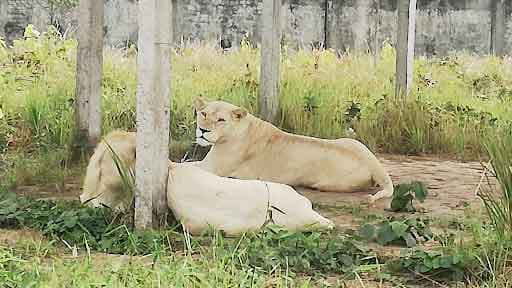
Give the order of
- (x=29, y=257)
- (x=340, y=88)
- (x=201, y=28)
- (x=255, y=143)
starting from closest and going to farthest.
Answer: (x=29, y=257) < (x=255, y=143) < (x=340, y=88) < (x=201, y=28)

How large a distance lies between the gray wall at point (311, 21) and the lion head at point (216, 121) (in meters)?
8.01

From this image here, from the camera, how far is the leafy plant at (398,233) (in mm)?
4742

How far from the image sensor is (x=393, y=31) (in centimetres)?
1584

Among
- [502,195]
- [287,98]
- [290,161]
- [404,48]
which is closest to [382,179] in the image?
[290,161]

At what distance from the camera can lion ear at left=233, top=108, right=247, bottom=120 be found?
249 inches

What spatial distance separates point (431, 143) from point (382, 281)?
206 inches

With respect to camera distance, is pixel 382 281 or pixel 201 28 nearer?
pixel 382 281

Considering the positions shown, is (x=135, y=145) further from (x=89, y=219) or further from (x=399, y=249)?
(x=399, y=249)

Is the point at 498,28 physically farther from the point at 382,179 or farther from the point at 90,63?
the point at 90,63

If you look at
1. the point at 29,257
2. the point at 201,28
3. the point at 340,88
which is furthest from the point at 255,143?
the point at 201,28

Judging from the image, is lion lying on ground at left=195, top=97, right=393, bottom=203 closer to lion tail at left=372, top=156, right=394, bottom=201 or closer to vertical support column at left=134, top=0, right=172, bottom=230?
lion tail at left=372, top=156, right=394, bottom=201

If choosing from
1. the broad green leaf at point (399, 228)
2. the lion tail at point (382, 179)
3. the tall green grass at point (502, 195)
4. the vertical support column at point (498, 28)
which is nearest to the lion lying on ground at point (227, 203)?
the broad green leaf at point (399, 228)

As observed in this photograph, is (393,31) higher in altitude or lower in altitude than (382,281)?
higher

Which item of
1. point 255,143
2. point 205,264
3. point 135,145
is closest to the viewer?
point 205,264
